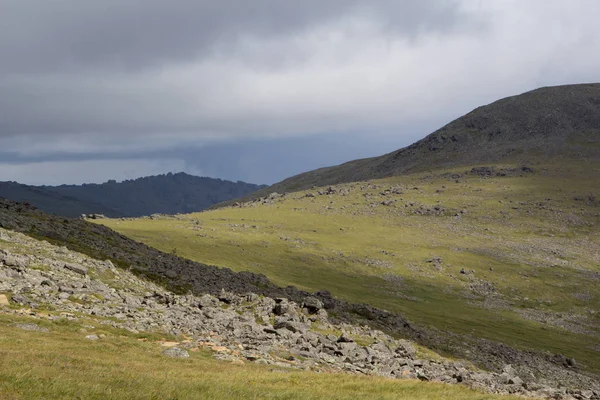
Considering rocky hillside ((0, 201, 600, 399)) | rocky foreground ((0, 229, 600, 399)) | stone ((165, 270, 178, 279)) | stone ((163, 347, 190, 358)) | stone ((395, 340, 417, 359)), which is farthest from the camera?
stone ((165, 270, 178, 279))

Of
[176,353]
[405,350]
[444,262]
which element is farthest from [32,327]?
[444,262]

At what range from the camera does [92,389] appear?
2284 cm

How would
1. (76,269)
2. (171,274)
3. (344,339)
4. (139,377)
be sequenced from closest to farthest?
1. (139,377)
2. (344,339)
3. (76,269)
4. (171,274)

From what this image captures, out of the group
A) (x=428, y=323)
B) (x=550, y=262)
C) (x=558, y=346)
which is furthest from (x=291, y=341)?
(x=550, y=262)

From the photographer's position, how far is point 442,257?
144 m

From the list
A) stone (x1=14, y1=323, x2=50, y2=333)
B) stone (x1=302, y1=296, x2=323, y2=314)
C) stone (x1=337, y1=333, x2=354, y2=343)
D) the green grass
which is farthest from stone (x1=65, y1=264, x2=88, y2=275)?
stone (x1=337, y1=333, x2=354, y2=343)

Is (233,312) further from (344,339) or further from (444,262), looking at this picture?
(444,262)

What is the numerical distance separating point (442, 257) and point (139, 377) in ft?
413

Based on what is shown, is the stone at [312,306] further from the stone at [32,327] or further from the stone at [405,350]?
the stone at [32,327]

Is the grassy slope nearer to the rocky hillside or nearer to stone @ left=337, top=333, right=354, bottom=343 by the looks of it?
the rocky hillside

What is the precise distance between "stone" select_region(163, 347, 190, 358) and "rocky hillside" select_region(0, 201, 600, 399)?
390 cm

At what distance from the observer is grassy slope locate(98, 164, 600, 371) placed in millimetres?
99500

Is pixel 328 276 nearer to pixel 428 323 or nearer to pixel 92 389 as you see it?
pixel 428 323

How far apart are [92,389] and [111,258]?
5292 cm
